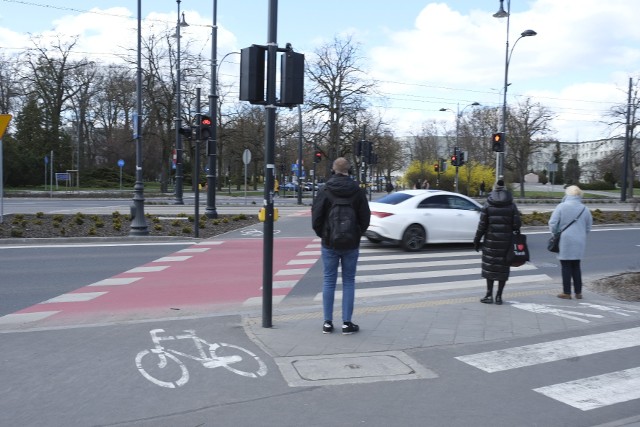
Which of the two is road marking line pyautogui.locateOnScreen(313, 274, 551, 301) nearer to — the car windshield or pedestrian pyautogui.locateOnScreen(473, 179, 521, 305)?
pedestrian pyautogui.locateOnScreen(473, 179, 521, 305)

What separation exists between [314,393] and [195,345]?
1817mm

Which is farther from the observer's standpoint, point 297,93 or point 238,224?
point 238,224

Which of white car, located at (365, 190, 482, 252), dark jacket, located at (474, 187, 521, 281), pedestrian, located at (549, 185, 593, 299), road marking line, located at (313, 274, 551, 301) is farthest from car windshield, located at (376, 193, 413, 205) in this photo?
dark jacket, located at (474, 187, 521, 281)

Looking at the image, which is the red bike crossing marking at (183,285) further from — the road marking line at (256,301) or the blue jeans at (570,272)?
the blue jeans at (570,272)

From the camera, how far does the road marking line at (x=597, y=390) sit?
179 inches

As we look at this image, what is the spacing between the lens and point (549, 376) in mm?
5117

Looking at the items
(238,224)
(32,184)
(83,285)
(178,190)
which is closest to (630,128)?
(178,190)

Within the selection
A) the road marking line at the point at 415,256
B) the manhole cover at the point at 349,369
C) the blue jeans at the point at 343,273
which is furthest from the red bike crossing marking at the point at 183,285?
the manhole cover at the point at 349,369

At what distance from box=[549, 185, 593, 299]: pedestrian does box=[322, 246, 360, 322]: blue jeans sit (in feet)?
12.5

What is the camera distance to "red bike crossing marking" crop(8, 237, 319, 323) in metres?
8.03

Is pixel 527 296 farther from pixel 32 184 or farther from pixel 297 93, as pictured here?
pixel 32 184

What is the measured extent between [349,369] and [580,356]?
7.79 ft

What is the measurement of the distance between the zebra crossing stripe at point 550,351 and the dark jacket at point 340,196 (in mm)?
1738

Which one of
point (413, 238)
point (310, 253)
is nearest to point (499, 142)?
point (413, 238)
